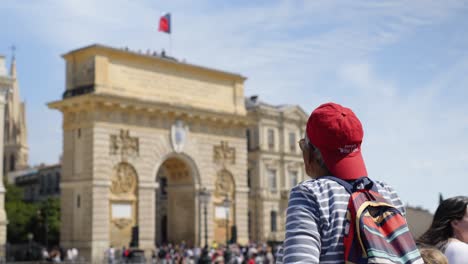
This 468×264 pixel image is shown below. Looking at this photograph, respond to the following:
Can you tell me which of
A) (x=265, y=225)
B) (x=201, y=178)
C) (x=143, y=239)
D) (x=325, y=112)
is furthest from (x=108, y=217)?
(x=325, y=112)

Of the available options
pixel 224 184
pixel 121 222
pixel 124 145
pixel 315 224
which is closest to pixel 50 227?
pixel 224 184

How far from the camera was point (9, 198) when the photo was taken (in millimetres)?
64688

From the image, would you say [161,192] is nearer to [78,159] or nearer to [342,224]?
[78,159]

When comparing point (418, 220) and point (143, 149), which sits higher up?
point (143, 149)

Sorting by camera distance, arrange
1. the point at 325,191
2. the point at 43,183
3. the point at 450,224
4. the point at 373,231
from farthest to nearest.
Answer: the point at 43,183, the point at 450,224, the point at 325,191, the point at 373,231

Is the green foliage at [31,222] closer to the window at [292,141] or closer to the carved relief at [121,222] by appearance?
the window at [292,141]

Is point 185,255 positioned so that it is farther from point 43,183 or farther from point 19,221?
point 43,183

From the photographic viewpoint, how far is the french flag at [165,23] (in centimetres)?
4131

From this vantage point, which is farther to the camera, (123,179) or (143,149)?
(143,149)

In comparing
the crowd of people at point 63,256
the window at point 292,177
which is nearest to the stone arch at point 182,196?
the crowd of people at point 63,256

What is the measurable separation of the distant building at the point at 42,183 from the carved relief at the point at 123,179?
35220 mm

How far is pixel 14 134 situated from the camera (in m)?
115

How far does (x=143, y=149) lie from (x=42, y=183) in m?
40.8

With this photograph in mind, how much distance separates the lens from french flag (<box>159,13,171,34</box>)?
136ft
